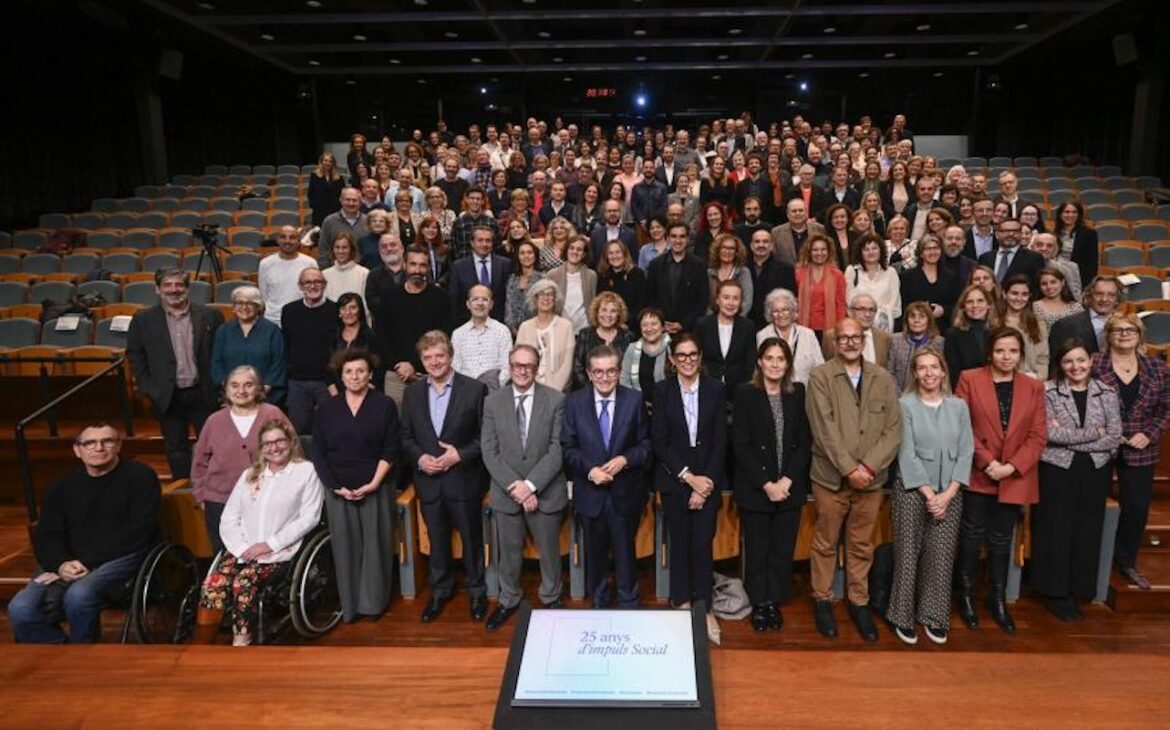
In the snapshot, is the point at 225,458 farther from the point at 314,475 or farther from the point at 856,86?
the point at 856,86

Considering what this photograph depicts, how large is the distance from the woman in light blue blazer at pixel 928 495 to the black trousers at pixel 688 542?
0.81 m

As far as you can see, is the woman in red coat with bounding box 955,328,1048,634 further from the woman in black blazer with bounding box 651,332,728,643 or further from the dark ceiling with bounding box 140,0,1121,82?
→ the dark ceiling with bounding box 140,0,1121,82

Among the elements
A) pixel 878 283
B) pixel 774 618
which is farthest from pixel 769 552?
pixel 878 283

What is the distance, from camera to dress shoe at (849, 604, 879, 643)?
321cm

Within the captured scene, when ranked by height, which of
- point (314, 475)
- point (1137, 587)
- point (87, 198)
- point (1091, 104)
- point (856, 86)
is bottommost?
point (1137, 587)

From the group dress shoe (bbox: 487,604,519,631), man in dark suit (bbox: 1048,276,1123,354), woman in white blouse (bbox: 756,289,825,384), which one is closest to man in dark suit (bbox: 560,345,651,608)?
dress shoe (bbox: 487,604,519,631)

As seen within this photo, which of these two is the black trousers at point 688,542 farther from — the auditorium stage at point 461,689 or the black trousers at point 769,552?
the auditorium stage at point 461,689

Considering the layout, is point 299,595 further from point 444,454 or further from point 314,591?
point 444,454

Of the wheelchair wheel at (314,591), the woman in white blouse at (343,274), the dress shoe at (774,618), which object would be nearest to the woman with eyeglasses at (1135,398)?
the dress shoe at (774,618)

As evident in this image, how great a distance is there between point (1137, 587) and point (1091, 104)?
12.6 metres

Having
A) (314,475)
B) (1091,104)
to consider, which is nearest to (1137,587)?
(314,475)

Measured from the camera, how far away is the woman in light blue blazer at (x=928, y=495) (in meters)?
3.10

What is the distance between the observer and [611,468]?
10.5 feet

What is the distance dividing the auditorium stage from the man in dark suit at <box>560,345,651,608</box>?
2083 millimetres
